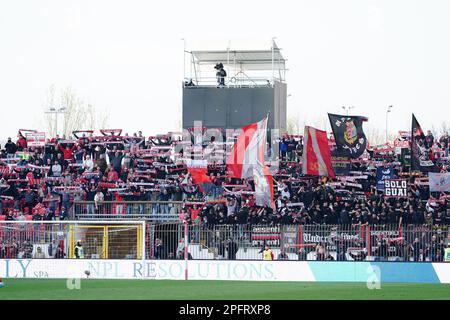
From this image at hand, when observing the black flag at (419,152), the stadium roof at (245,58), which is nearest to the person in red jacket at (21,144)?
the stadium roof at (245,58)

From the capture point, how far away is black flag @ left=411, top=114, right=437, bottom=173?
123ft

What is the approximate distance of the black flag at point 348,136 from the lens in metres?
39.6

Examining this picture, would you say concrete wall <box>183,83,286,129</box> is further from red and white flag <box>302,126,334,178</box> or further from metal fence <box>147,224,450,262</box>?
metal fence <box>147,224,450,262</box>

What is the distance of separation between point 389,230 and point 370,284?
484 centimetres

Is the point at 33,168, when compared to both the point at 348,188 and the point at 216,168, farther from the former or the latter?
the point at 348,188

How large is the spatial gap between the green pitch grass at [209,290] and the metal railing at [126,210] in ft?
25.6

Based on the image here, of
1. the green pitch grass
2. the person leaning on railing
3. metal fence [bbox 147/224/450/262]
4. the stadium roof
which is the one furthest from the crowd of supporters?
the green pitch grass

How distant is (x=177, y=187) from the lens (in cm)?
4006

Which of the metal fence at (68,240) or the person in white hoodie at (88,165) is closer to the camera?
the metal fence at (68,240)

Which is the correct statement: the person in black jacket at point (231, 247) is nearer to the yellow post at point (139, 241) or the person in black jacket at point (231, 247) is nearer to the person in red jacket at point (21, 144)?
the yellow post at point (139, 241)

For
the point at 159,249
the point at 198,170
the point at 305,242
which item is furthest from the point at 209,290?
the point at 198,170

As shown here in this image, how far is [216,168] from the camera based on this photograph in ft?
137
